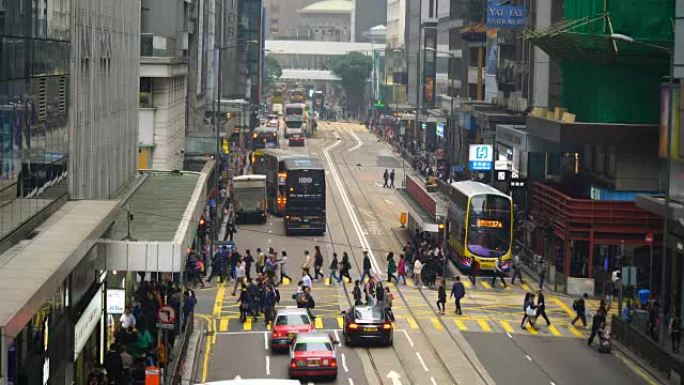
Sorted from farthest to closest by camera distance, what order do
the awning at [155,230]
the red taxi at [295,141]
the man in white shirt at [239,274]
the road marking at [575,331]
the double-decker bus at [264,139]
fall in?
the red taxi at [295,141] → the double-decker bus at [264,139] → the man in white shirt at [239,274] → the road marking at [575,331] → the awning at [155,230]

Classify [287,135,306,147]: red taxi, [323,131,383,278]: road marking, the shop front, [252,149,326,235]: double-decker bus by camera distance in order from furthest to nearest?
[287,135,306,147]: red taxi < [252,149,326,235]: double-decker bus < [323,131,383,278]: road marking < the shop front

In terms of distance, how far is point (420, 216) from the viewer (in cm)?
6644

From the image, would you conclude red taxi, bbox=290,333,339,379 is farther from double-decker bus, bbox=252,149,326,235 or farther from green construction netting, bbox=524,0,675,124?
double-decker bus, bbox=252,149,326,235

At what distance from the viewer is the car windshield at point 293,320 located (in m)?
Answer: 40.6

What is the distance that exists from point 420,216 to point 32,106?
1645 inches

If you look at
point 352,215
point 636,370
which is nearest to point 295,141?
point 352,215

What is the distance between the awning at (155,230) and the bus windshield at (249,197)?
28546mm

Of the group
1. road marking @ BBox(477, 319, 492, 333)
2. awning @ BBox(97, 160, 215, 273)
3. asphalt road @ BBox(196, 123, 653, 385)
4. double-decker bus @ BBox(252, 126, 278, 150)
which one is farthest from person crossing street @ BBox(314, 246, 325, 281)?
double-decker bus @ BBox(252, 126, 278, 150)

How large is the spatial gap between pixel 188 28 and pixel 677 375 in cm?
5091

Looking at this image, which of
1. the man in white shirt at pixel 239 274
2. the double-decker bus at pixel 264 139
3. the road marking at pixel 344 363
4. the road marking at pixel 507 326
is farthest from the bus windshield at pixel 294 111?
the road marking at pixel 344 363

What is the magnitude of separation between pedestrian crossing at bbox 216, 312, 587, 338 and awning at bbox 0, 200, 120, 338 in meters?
14.3

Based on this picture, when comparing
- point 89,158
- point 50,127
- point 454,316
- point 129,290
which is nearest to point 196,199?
point 129,290

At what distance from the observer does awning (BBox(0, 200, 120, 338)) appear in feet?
62.6

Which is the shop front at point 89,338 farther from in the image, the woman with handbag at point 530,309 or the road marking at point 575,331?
the road marking at point 575,331
